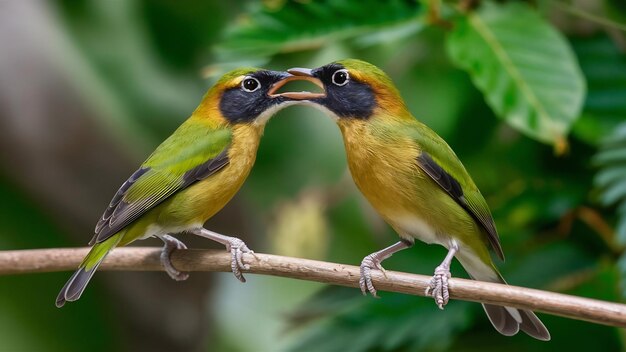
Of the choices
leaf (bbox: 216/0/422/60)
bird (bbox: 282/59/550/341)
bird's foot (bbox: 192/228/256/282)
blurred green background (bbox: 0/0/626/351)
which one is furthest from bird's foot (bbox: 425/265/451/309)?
leaf (bbox: 216/0/422/60)

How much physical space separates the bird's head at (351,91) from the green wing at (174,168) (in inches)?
8.6

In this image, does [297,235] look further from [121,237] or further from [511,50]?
[511,50]

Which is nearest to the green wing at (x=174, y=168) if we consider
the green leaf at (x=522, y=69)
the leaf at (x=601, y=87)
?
the green leaf at (x=522, y=69)

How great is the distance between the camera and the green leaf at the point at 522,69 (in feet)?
5.86

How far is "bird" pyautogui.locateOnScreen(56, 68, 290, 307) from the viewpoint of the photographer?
3.71 ft

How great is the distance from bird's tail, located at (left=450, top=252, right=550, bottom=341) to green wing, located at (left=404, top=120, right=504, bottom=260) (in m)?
0.14

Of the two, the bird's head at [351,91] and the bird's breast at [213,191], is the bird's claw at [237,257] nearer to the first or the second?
the bird's breast at [213,191]

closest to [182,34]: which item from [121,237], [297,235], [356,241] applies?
[356,241]

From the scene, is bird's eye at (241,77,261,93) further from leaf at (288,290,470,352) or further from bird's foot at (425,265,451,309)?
leaf at (288,290,470,352)

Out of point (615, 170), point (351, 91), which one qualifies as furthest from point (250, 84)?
point (615, 170)

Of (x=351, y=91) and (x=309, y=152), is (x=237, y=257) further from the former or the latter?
(x=309, y=152)

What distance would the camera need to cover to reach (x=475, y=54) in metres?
1.91

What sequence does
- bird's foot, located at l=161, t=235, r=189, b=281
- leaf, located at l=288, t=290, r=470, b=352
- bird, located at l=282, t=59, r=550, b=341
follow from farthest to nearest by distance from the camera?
leaf, located at l=288, t=290, r=470, b=352
bird's foot, located at l=161, t=235, r=189, b=281
bird, located at l=282, t=59, r=550, b=341

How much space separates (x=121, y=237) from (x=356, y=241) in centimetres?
161
